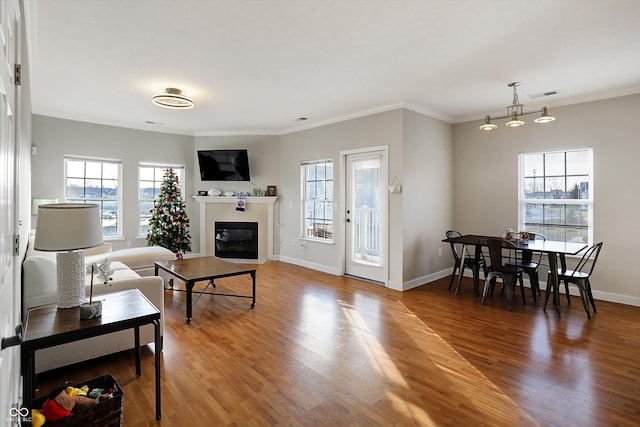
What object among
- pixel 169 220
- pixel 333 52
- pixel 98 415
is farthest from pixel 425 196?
pixel 98 415

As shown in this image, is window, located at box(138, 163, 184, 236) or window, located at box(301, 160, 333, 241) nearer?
window, located at box(301, 160, 333, 241)

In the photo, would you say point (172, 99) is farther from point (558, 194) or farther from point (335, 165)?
point (558, 194)

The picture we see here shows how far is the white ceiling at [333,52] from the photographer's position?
2.63m

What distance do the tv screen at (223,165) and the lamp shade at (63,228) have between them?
17.0 ft

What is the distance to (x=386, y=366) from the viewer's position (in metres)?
2.79

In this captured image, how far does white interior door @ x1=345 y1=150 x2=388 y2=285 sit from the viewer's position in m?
5.38

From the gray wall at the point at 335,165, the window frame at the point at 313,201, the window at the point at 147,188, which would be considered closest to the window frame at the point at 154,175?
the window at the point at 147,188

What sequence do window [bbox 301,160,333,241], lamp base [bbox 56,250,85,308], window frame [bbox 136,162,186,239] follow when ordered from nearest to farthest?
lamp base [bbox 56,250,85,308] < window [bbox 301,160,333,241] < window frame [bbox 136,162,186,239]

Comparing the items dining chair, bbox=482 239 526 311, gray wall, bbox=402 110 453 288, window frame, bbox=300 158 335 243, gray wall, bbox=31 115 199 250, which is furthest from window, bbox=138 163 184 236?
dining chair, bbox=482 239 526 311

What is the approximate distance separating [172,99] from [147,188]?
3.07m

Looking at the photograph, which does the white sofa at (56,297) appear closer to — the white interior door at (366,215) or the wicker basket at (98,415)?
the wicker basket at (98,415)

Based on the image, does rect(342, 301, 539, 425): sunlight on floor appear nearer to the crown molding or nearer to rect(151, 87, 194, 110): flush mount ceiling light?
rect(151, 87, 194, 110): flush mount ceiling light

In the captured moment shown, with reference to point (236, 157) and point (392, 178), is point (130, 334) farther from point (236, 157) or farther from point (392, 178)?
point (236, 157)

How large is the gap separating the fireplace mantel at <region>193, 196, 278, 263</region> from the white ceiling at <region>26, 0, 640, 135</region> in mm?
2333
